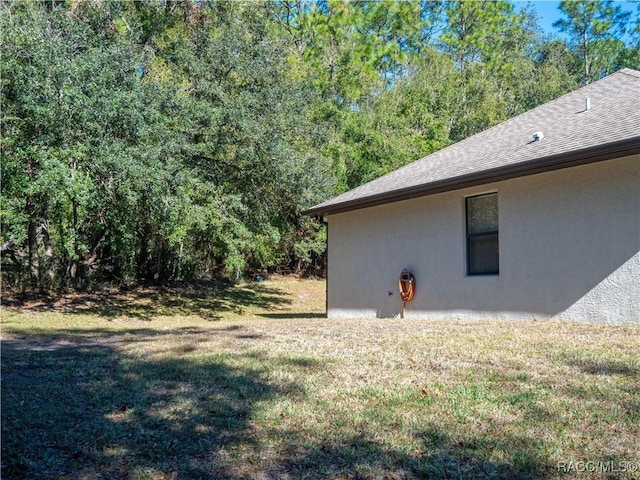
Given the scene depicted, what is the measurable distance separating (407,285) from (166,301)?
9119 millimetres

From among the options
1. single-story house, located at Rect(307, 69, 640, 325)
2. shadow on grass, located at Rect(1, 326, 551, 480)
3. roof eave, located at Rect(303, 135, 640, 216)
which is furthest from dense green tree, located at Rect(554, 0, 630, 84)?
shadow on grass, located at Rect(1, 326, 551, 480)

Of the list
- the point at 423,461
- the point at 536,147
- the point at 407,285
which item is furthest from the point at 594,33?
the point at 423,461

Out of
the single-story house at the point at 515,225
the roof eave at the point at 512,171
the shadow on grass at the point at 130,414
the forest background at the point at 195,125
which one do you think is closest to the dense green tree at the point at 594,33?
the forest background at the point at 195,125

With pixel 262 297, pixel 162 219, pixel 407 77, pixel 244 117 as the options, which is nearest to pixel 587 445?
pixel 162 219

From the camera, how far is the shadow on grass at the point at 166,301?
14608mm

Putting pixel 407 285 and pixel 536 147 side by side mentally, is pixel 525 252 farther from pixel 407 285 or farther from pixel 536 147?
pixel 407 285

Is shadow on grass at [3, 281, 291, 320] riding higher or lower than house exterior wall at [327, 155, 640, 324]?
lower

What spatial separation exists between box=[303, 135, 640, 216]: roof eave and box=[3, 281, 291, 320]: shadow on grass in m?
6.67

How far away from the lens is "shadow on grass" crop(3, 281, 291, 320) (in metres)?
14.6

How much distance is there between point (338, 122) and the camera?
2177cm

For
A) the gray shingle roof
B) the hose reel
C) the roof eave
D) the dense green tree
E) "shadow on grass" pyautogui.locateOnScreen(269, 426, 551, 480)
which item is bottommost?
"shadow on grass" pyautogui.locateOnScreen(269, 426, 551, 480)

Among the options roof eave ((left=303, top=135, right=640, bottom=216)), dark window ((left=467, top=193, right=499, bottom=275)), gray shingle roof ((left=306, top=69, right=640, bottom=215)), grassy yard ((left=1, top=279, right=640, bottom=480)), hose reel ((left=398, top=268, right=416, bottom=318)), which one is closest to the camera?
grassy yard ((left=1, top=279, right=640, bottom=480))

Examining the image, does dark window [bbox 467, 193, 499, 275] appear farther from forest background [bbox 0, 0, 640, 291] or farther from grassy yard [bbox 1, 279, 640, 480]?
forest background [bbox 0, 0, 640, 291]

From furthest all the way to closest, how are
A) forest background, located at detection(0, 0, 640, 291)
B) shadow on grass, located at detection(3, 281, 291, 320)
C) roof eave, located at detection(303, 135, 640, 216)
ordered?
1. shadow on grass, located at detection(3, 281, 291, 320)
2. forest background, located at detection(0, 0, 640, 291)
3. roof eave, located at detection(303, 135, 640, 216)
